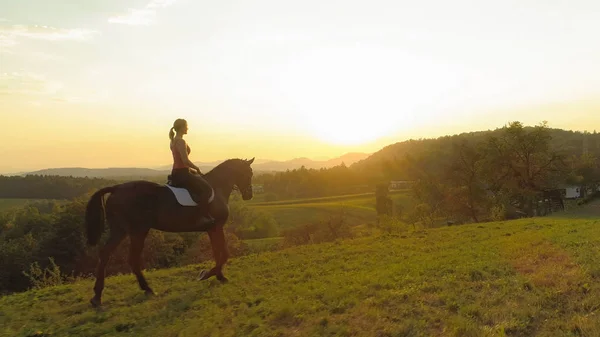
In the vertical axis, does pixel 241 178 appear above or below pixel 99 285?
above

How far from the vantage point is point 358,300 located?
27.0 ft

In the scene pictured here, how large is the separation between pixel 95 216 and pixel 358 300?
649 centimetres

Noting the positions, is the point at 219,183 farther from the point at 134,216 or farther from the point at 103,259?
the point at 103,259

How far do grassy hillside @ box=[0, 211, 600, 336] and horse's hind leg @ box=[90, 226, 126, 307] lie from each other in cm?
28

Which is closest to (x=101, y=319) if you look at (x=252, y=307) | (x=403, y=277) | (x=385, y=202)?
(x=252, y=307)

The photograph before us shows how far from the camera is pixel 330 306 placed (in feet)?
26.2

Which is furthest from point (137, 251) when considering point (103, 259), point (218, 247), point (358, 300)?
point (358, 300)

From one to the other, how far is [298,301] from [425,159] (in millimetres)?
140361

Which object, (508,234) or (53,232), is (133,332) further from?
(53,232)

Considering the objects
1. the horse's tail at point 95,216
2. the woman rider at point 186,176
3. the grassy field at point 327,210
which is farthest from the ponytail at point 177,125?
the grassy field at point 327,210

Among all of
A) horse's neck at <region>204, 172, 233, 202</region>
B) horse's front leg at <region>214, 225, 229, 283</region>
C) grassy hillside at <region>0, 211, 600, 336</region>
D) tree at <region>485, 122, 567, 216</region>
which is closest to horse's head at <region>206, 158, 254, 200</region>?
horse's neck at <region>204, 172, 233, 202</region>

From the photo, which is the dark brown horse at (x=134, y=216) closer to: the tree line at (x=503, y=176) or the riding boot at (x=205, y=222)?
the riding boot at (x=205, y=222)

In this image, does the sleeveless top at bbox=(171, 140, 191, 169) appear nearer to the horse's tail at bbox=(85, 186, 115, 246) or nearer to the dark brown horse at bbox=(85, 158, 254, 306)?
the dark brown horse at bbox=(85, 158, 254, 306)

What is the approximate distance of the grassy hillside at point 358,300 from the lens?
667 centimetres
